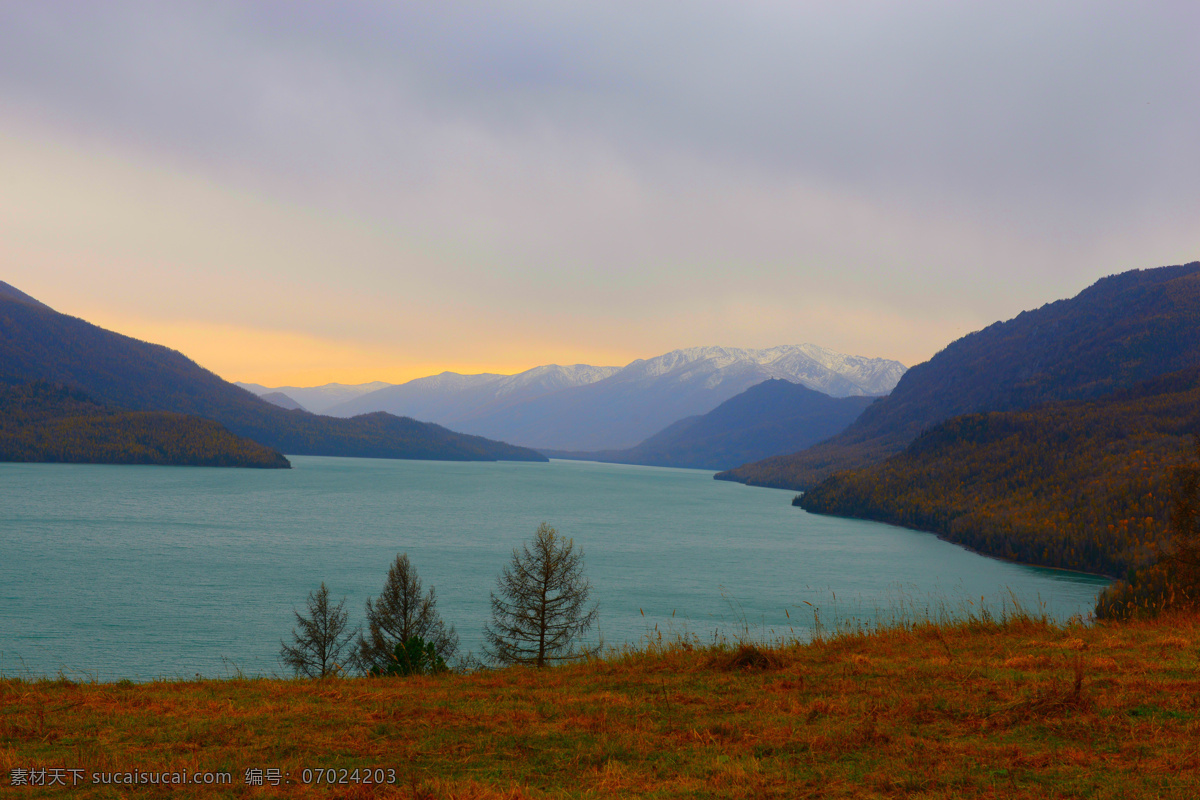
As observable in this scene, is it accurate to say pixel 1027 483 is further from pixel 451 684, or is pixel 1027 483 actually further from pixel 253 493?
pixel 253 493

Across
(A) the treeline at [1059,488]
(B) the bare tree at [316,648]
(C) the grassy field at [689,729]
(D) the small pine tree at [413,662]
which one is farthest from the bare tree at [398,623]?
(A) the treeline at [1059,488]

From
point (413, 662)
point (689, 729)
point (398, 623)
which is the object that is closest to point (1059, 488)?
point (398, 623)

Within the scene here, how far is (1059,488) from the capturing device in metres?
142

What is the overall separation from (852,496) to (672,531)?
287ft

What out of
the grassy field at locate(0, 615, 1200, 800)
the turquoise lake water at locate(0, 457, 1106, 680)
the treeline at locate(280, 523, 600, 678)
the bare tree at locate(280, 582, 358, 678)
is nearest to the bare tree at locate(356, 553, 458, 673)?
the treeline at locate(280, 523, 600, 678)

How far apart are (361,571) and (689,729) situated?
272 ft

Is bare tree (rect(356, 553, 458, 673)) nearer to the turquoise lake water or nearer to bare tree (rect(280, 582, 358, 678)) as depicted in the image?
bare tree (rect(280, 582, 358, 678))

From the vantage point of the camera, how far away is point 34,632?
51.7m

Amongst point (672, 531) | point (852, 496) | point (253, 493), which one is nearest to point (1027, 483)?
point (852, 496)

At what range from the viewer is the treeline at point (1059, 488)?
111750 mm

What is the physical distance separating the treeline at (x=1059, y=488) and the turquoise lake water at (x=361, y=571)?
7210mm

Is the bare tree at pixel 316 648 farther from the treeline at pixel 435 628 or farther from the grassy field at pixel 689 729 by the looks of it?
the grassy field at pixel 689 729

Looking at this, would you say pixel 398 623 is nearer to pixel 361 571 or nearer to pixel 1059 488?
pixel 361 571

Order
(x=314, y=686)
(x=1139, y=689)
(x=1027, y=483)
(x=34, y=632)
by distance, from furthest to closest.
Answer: (x=1027, y=483) → (x=34, y=632) → (x=314, y=686) → (x=1139, y=689)
